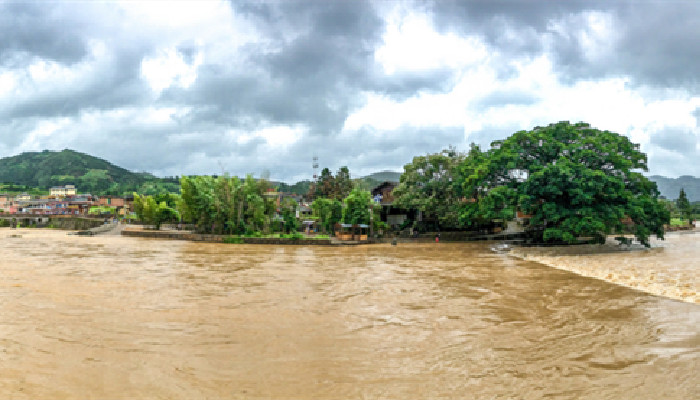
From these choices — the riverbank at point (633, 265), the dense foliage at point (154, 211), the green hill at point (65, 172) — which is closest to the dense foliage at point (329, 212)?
the riverbank at point (633, 265)

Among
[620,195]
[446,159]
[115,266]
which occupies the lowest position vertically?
[115,266]

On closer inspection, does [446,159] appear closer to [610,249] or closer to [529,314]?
Result: [610,249]

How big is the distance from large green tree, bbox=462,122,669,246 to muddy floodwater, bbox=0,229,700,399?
11.2m

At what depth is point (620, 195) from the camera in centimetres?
2448

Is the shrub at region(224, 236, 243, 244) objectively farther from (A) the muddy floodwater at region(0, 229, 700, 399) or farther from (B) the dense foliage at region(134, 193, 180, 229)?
(A) the muddy floodwater at region(0, 229, 700, 399)

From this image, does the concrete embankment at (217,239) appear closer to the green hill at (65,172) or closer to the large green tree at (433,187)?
the large green tree at (433,187)

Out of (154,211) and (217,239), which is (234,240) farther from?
(154,211)

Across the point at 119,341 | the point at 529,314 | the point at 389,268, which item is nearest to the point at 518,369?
the point at 529,314

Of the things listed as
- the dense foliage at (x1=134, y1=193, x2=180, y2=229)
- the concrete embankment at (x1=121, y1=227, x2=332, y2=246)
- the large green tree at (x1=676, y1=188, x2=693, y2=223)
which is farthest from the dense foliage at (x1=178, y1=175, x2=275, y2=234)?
the large green tree at (x1=676, y1=188, x2=693, y2=223)

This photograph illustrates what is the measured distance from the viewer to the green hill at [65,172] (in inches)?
4920

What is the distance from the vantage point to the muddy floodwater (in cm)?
547

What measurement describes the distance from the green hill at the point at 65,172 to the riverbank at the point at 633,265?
11357 centimetres

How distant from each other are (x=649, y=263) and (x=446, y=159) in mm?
16460

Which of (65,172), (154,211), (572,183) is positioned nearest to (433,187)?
(572,183)
